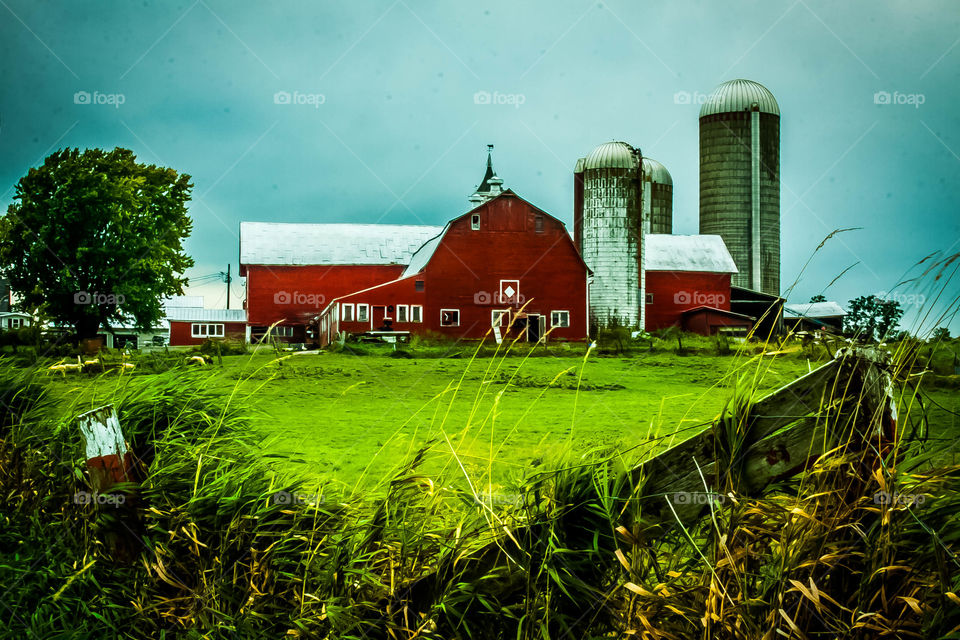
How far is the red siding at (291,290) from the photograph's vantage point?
34.1 meters

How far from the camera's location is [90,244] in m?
24.8

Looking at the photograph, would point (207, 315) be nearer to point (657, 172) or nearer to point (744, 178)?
point (657, 172)

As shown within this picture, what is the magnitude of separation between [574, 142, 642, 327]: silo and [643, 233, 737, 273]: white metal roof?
3830 mm

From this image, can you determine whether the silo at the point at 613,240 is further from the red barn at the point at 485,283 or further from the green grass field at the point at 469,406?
the green grass field at the point at 469,406

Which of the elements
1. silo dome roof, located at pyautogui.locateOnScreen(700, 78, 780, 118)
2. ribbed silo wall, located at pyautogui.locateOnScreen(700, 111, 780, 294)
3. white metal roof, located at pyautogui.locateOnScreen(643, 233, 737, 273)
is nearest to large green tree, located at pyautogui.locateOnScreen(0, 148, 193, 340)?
white metal roof, located at pyautogui.locateOnScreen(643, 233, 737, 273)

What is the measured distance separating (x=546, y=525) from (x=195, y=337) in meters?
41.6

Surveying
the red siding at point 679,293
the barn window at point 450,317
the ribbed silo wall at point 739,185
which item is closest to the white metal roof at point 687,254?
the red siding at point 679,293

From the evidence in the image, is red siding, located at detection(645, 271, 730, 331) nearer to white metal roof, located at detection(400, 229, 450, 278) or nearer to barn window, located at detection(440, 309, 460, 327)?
barn window, located at detection(440, 309, 460, 327)

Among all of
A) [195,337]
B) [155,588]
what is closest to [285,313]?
[195,337]

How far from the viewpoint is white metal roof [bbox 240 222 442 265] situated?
34.8 meters

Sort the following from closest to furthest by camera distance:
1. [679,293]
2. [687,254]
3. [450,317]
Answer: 1. [450,317]
2. [679,293]
3. [687,254]

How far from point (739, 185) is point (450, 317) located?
20.9m

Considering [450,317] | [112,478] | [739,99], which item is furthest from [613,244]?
[112,478]

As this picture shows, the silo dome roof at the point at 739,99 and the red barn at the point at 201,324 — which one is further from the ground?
the silo dome roof at the point at 739,99
